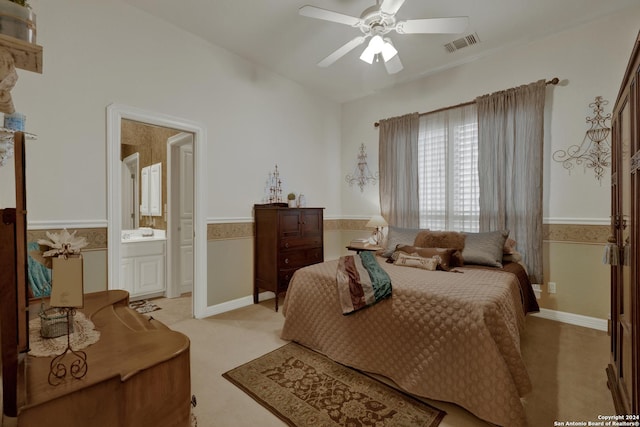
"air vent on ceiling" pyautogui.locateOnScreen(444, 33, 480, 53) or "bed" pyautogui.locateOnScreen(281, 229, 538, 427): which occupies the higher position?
"air vent on ceiling" pyautogui.locateOnScreen(444, 33, 480, 53)

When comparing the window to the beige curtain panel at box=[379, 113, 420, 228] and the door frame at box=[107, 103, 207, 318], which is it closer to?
the beige curtain panel at box=[379, 113, 420, 228]

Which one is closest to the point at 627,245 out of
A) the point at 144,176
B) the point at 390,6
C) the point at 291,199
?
the point at 390,6

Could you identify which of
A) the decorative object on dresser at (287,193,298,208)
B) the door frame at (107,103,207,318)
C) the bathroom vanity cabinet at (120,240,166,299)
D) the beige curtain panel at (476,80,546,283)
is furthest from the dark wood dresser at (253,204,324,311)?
the beige curtain panel at (476,80,546,283)

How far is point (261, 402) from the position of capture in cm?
189

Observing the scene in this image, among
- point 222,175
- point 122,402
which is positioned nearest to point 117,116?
point 222,175

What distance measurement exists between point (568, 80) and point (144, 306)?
5517 millimetres

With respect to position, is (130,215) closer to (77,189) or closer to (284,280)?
(77,189)

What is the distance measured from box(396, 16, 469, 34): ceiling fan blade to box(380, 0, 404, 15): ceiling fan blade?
18 centimetres

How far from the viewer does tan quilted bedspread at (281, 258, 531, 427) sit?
5.34 feet

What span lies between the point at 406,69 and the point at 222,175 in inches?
110

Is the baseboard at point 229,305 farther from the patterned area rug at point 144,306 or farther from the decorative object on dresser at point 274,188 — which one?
the decorative object on dresser at point 274,188

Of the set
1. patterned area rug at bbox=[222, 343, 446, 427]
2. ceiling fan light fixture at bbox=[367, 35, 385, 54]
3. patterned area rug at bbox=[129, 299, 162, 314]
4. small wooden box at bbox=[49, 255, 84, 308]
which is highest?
ceiling fan light fixture at bbox=[367, 35, 385, 54]

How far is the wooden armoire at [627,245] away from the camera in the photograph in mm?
1214

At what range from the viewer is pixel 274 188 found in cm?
412
